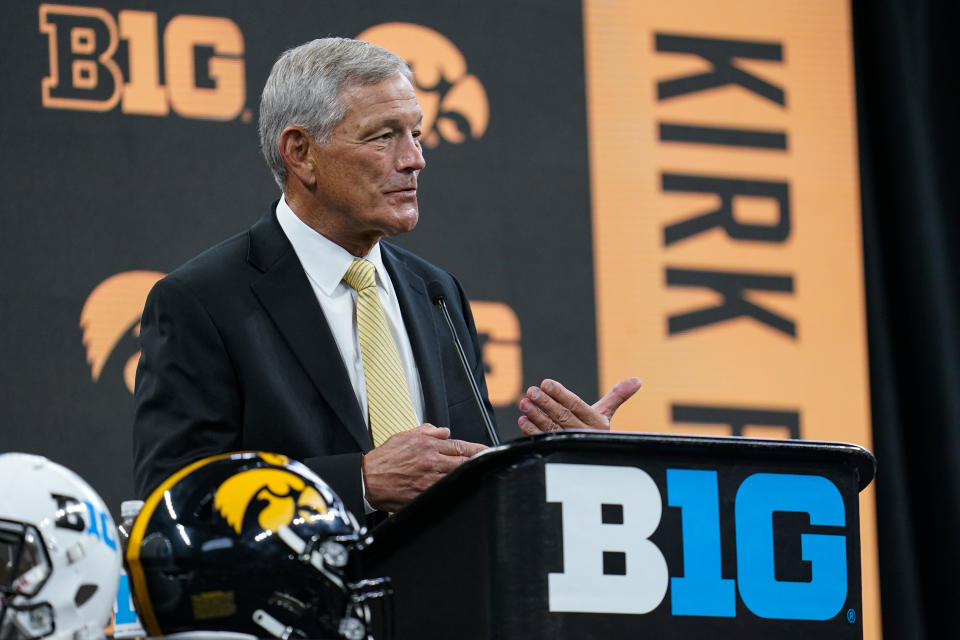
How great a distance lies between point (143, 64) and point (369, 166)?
1246mm

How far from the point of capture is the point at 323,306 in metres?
2.66

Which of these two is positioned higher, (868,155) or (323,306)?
(868,155)

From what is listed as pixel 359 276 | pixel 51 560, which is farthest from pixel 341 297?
pixel 51 560

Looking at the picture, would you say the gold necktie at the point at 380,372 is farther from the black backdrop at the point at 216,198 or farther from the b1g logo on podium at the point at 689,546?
the black backdrop at the point at 216,198

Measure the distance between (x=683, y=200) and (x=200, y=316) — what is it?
6.74 ft

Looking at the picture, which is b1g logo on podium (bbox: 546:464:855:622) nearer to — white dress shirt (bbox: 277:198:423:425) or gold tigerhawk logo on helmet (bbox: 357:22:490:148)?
white dress shirt (bbox: 277:198:423:425)

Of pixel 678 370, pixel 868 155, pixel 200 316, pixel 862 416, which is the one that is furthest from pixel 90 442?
pixel 868 155

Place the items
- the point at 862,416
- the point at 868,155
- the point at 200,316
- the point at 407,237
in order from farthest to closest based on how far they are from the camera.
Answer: the point at 868,155 → the point at 862,416 → the point at 407,237 → the point at 200,316

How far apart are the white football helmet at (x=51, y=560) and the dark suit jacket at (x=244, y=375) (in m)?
0.54

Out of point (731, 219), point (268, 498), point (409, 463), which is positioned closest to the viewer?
point (268, 498)

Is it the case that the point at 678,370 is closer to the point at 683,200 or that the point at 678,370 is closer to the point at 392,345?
the point at 683,200

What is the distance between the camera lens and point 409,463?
7.48ft

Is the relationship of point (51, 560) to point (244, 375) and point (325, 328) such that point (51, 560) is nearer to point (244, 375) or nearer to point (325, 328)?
point (244, 375)

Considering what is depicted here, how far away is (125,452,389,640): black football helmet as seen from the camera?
184 centimetres
